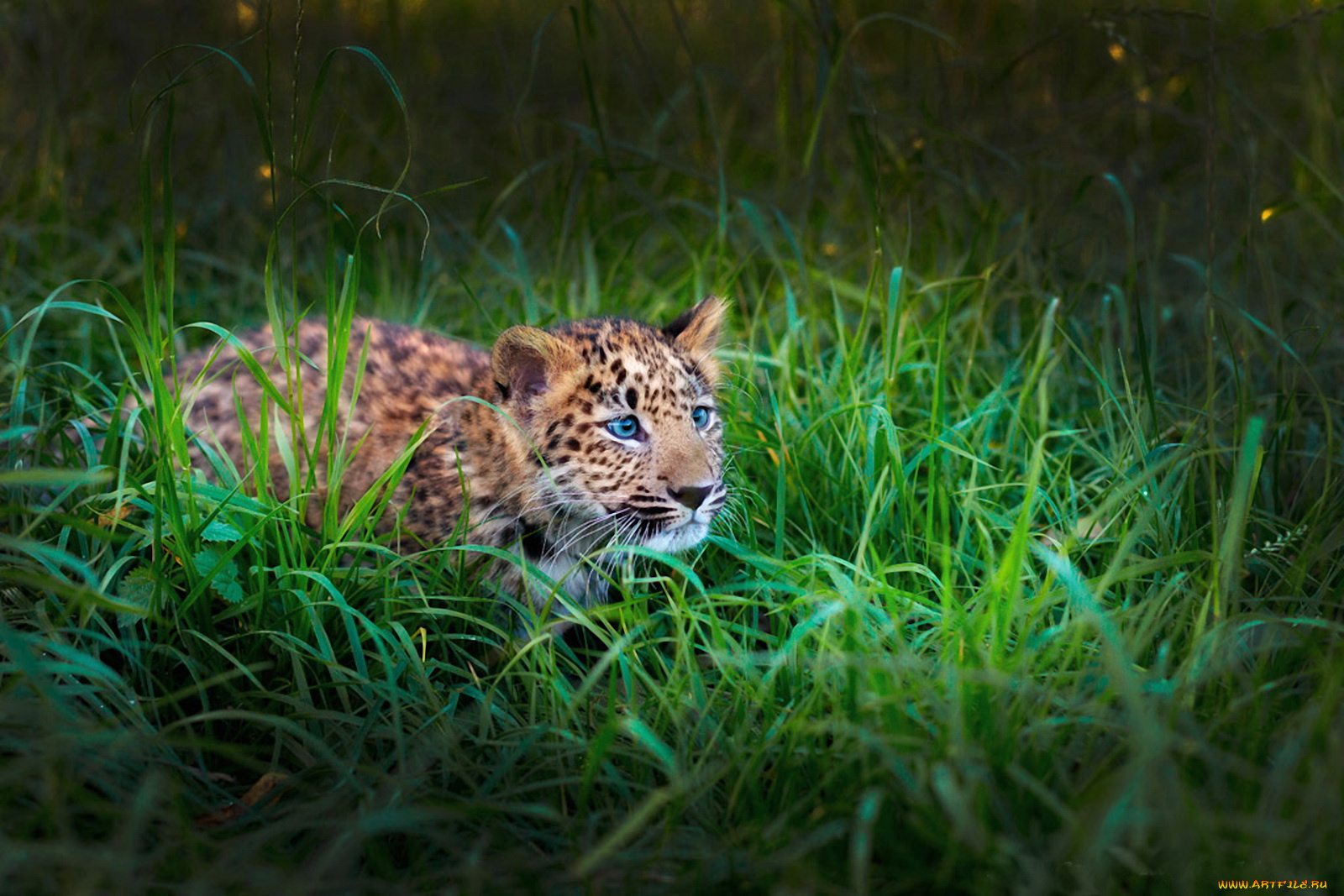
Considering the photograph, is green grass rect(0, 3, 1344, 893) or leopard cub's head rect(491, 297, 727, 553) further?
leopard cub's head rect(491, 297, 727, 553)

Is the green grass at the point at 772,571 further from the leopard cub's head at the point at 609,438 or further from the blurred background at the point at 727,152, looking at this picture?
the leopard cub's head at the point at 609,438

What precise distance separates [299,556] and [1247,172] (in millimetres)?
3286

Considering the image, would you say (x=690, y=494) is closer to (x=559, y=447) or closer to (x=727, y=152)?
(x=559, y=447)

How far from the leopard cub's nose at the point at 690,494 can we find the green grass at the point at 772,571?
199 mm

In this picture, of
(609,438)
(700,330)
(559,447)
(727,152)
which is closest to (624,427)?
(609,438)

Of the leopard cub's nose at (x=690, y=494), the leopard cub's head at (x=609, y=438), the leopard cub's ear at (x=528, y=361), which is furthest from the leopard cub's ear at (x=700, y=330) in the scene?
the leopard cub's nose at (x=690, y=494)

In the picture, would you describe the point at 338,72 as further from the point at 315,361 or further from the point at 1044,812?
the point at 1044,812

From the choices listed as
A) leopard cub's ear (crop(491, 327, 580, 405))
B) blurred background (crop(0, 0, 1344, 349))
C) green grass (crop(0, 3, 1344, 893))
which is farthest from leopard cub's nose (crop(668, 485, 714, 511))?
blurred background (crop(0, 0, 1344, 349))

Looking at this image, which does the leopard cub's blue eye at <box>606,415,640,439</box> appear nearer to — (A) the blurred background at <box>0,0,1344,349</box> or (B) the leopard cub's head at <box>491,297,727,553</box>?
(B) the leopard cub's head at <box>491,297,727,553</box>

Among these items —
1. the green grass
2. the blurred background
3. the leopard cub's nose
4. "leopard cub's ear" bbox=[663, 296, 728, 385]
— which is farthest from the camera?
the blurred background

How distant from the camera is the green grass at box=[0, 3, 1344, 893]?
84.0 inches

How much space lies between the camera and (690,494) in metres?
3.32

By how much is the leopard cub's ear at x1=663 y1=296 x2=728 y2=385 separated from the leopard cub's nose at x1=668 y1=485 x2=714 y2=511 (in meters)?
0.64

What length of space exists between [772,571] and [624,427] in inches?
Result: 27.3
